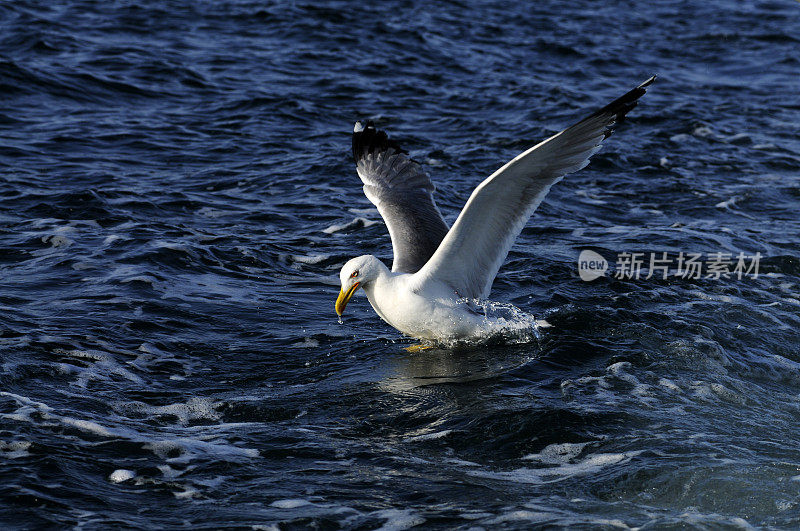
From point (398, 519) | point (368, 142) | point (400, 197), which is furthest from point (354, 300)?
Answer: point (398, 519)

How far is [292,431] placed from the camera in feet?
20.8

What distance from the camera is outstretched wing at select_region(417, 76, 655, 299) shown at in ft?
23.9

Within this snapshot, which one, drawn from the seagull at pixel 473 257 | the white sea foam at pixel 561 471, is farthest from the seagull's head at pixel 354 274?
the white sea foam at pixel 561 471

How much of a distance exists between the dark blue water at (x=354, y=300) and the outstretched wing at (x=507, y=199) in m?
0.70

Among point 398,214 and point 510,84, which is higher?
point 510,84

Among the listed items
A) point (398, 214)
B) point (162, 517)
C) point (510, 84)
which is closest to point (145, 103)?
point (510, 84)

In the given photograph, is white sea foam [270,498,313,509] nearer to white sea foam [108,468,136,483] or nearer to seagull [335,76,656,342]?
white sea foam [108,468,136,483]

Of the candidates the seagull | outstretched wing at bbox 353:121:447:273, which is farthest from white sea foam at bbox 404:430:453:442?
outstretched wing at bbox 353:121:447:273

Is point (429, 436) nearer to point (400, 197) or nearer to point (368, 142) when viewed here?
point (400, 197)

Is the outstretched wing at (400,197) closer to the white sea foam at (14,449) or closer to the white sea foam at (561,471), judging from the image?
the white sea foam at (561,471)

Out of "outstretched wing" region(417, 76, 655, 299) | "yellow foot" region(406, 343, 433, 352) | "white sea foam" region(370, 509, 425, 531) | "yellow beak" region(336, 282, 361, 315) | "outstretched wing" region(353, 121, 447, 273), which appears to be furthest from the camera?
"outstretched wing" region(353, 121, 447, 273)

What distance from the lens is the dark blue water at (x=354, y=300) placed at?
18.5 ft

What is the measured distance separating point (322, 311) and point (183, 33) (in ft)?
36.3

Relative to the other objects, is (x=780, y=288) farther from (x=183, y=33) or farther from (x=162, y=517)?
(x=183, y=33)
